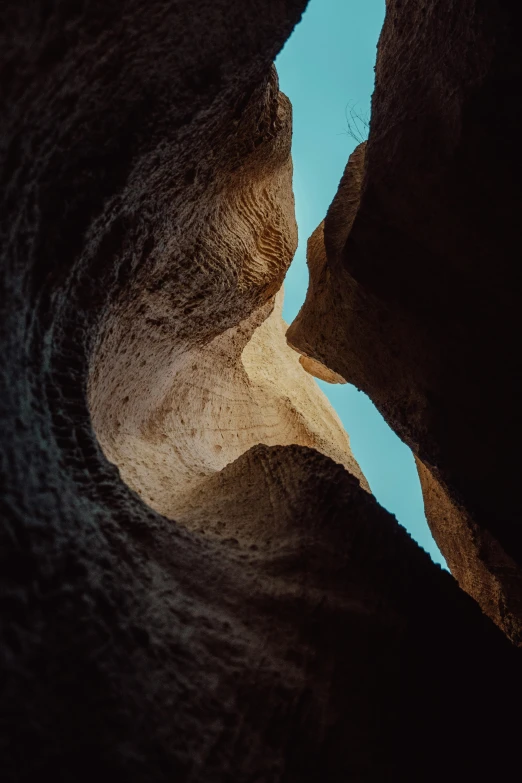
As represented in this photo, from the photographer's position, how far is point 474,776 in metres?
2.05

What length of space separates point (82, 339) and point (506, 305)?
2.72 metres

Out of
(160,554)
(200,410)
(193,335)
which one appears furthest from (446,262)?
(200,410)

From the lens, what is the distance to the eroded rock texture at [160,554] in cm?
153

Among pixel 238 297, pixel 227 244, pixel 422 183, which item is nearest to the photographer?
Result: pixel 422 183

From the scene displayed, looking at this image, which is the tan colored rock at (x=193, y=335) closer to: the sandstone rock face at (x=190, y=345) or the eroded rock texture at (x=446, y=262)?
the sandstone rock face at (x=190, y=345)

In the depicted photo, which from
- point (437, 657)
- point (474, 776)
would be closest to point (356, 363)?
point (437, 657)

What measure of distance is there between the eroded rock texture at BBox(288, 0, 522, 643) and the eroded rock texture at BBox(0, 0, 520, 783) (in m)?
1.01

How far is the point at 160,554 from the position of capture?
85.8 inches

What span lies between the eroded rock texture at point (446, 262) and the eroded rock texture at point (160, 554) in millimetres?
1010

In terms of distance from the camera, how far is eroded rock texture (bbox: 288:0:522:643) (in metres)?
2.62

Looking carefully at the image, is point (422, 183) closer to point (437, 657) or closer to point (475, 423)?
point (475, 423)

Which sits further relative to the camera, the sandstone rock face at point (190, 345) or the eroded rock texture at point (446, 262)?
the sandstone rock face at point (190, 345)

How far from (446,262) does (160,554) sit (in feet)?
8.75

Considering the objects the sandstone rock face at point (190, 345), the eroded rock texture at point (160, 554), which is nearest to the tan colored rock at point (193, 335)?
the sandstone rock face at point (190, 345)
